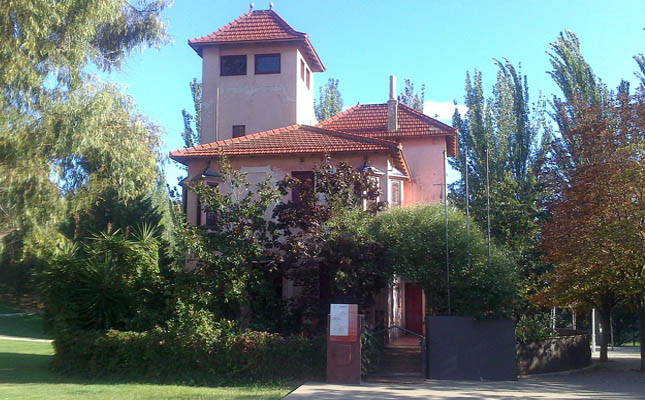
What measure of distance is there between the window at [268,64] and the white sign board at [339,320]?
45.6 ft

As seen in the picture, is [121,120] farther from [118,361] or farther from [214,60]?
[214,60]

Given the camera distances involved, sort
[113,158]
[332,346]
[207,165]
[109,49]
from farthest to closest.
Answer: [207,165]
[109,49]
[113,158]
[332,346]

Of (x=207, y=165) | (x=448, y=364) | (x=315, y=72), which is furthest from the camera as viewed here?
(x=315, y=72)

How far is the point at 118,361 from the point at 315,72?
1739 centimetres

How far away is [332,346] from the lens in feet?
47.5

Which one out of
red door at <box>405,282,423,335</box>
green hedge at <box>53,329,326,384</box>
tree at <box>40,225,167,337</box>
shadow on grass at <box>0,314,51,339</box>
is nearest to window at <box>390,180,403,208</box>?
red door at <box>405,282,423,335</box>

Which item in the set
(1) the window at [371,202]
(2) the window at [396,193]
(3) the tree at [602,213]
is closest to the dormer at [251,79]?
(2) the window at [396,193]

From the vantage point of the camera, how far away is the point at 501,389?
14.0 metres

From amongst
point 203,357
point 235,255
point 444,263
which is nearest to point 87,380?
point 203,357

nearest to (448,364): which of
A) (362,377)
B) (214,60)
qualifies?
(362,377)

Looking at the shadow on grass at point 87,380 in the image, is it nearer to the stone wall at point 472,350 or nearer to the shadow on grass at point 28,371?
the shadow on grass at point 28,371

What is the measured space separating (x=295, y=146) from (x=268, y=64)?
640cm

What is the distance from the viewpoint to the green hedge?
49.3 feet

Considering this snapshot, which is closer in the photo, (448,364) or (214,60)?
(448,364)
